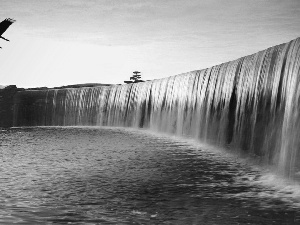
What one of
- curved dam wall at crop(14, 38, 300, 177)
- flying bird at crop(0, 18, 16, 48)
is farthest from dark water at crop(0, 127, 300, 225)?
flying bird at crop(0, 18, 16, 48)

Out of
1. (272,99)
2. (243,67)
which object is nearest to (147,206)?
(272,99)

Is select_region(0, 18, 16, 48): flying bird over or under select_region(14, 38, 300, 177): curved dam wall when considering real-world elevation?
over

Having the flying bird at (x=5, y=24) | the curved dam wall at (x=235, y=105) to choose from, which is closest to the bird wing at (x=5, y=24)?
the flying bird at (x=5, y=24)

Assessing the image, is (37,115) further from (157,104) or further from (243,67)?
(243,67)

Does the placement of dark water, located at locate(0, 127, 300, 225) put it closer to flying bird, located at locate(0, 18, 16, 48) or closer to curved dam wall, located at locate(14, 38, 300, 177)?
curved dam wall, located at locate(14, 38, 300, 177)

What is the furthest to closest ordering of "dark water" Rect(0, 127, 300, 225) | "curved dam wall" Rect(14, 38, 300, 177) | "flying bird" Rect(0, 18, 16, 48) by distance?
"flying bird" Rect(0, 18, 16, 48) < "curved dam wall" Rect(14, 38, 300, 177) < "dark water" Rect(0, 127, 300, 225)

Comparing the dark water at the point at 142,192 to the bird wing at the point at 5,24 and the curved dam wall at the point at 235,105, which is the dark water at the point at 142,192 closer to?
the curved dam wall at the point at 235,105
